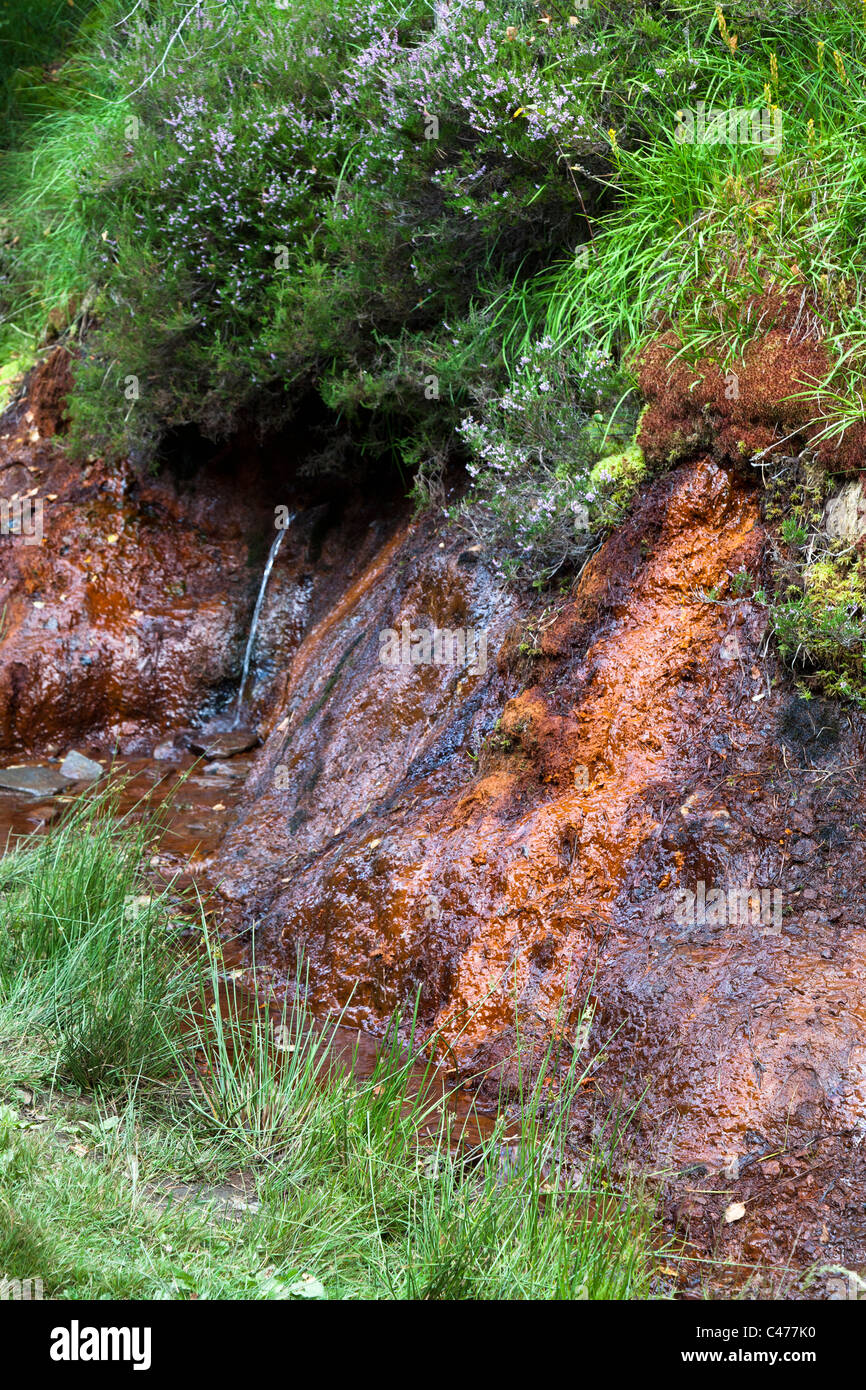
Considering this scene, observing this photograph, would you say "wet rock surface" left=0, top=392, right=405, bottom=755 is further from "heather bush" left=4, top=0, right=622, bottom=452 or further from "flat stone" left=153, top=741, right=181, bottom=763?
"heather bush" left=4, top=0, right=622, bottom=452

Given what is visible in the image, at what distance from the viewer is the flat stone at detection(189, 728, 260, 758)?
22.6 feet

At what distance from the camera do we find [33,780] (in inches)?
261

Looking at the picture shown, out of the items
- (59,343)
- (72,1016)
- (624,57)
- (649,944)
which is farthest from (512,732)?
(59,343)

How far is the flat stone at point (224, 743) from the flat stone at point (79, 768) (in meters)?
0.61

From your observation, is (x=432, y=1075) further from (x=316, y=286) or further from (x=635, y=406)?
(x=316, y=286)

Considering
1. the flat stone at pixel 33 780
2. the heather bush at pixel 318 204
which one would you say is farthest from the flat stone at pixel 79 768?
the heather bush at pixel 318 204

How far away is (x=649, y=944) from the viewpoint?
3.66m

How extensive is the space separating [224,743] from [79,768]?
90cm

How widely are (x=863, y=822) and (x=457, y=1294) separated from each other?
6.80 feet

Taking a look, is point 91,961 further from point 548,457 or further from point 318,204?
point 318,204

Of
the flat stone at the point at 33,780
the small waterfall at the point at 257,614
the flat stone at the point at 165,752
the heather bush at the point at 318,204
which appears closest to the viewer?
the heather bush at the point at 318,204

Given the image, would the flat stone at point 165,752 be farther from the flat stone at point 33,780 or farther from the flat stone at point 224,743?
the flat stone at point 33,780

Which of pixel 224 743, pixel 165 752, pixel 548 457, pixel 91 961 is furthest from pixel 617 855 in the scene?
pixel 165 752

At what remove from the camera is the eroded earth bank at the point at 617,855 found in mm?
3152
